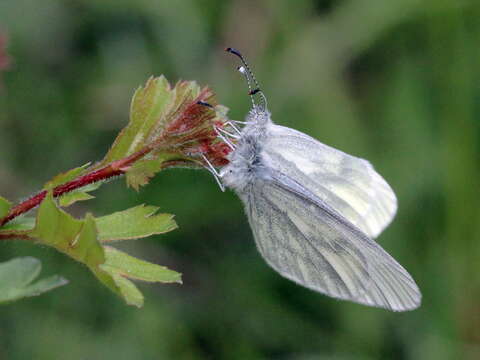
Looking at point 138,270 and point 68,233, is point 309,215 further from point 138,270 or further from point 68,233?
point 68,233

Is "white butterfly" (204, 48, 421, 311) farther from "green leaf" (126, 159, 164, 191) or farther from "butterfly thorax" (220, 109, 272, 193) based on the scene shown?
"green leaf" (126, 159, 164, 191)

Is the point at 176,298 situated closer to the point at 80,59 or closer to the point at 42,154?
the point at 42,154

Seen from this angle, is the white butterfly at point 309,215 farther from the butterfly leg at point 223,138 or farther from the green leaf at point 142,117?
the green leaf at point 142,117

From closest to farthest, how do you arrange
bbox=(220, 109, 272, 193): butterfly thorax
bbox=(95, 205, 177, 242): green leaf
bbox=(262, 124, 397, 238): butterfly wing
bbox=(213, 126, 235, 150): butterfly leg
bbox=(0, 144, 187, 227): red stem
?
bbox=(0, 144, 187, 227): red stem < bbox=(95, 205, 177, 242): green leaf < bbox=(213, 126, 235, 150): butterfly leg < bbox=(220, 109, 272, 193): butterfly thorax < bbox=(262, 124, 397, 238): butterfly wing

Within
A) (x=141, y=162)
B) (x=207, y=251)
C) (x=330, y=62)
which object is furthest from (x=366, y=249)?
(x=330, y=62)

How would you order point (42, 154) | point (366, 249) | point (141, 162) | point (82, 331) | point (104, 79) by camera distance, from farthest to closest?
point (104, 79)
point (42, 154)
point (82, 331)
point (366, 249)
point (141, 162)

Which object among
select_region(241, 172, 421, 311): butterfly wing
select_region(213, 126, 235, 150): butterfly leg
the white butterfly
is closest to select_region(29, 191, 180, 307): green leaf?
select_region(213, 126, 235, 150): butterfly leg

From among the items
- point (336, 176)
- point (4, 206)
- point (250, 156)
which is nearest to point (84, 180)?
point (4, 206)
